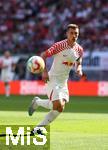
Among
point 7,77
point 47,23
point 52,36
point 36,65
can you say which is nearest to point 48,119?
point 36,65

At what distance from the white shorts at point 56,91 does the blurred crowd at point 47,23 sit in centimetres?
1923

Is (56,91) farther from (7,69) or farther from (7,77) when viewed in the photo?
(7,69)

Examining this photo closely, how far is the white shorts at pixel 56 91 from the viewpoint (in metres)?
13.0

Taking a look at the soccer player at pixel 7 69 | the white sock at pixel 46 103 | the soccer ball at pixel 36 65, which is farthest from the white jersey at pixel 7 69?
the soccer ball at pixel 36 65

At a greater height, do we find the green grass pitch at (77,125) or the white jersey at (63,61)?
the white jersey at (63,61)

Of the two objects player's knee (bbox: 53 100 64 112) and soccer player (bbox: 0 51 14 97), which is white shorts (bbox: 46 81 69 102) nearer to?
player's knee (bbox: 53 100 64 112)

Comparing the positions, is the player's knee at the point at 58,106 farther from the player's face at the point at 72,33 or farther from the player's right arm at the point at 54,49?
the player's face at the point at 72,33

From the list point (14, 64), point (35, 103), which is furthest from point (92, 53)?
point (35, 103)

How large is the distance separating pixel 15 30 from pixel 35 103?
22987 mm

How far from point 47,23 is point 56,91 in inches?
907

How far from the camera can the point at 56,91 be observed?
13086 millimetres

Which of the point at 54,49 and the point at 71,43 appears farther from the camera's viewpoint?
the point at 71,43

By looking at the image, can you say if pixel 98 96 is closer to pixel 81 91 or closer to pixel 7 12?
pixel 81 91

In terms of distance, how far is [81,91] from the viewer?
31.8 m
